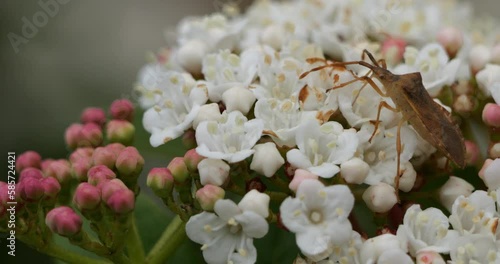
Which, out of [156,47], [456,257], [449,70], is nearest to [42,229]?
[456,257]

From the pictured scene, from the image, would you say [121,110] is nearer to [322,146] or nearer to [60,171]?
[60,171]

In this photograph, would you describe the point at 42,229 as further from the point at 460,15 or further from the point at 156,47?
the point at 156,47

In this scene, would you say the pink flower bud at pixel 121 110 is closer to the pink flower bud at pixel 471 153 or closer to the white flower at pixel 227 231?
the white flower at pixel 227 231

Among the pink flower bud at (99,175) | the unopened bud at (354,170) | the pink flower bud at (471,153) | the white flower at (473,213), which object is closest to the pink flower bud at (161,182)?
the pink flower bud at (99,175)

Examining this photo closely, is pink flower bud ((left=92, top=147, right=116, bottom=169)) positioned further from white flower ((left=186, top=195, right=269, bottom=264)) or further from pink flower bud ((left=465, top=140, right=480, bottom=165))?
pink flower bud ((left=465, top=140, right=480, bottom=165))

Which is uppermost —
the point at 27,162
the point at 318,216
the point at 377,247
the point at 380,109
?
the point at 27,162

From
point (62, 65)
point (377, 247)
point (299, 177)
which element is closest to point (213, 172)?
point (299, 177)

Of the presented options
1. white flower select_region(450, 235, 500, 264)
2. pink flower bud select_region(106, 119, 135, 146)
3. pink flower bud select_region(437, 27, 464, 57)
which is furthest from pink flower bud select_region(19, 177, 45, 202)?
pink flower bud select_region(437, 27, 464, 57)
